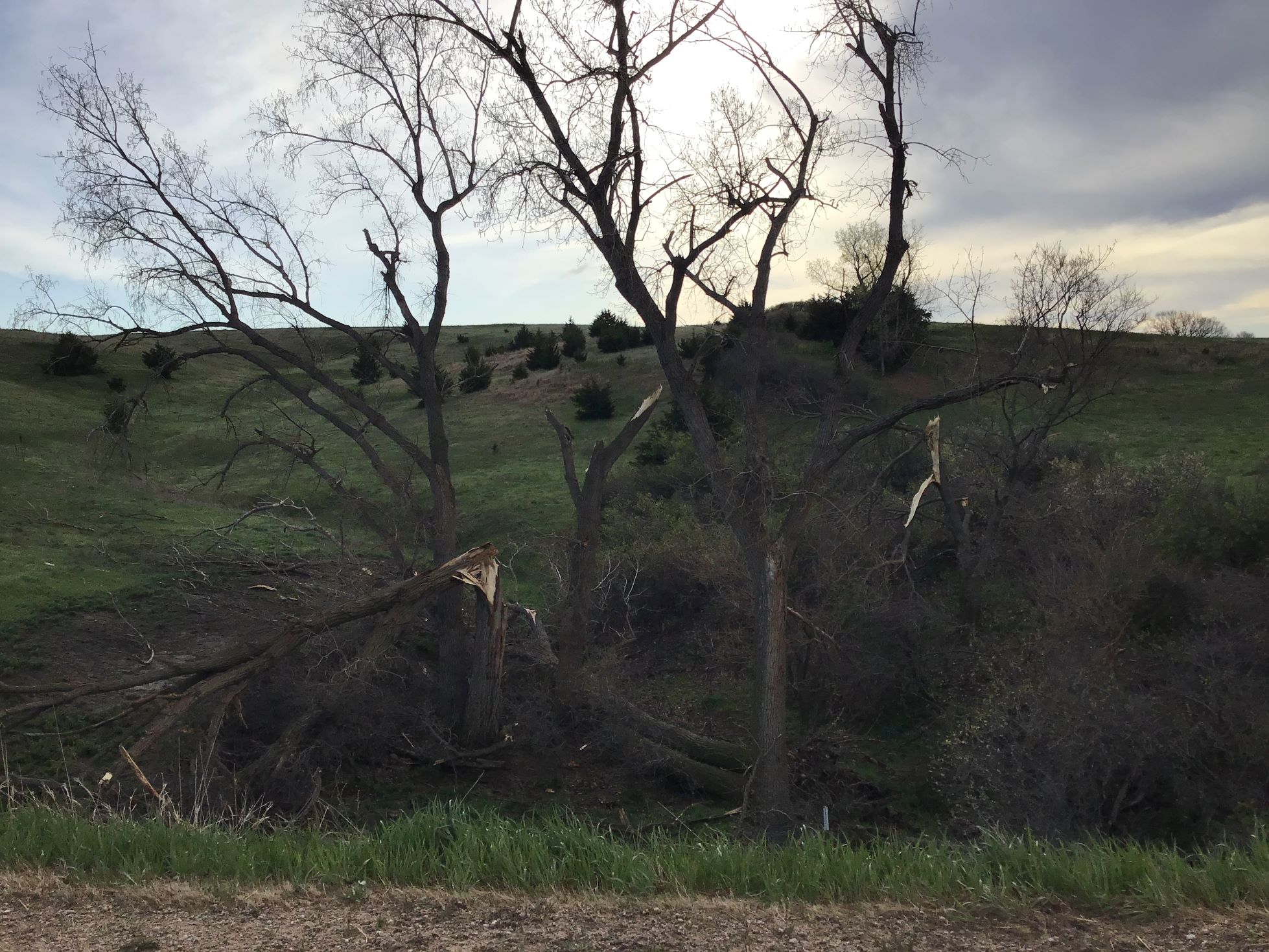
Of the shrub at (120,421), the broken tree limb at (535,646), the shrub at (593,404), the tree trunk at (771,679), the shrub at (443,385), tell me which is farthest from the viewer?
the shrub at (593,404)

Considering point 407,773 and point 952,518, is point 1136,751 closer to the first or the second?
point 952,518

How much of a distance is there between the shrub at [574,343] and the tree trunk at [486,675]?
1507 inches

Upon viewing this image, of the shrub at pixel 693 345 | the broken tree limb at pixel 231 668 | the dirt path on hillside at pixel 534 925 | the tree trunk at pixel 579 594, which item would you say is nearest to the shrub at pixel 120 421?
the broken tree limb at pixel 231 668

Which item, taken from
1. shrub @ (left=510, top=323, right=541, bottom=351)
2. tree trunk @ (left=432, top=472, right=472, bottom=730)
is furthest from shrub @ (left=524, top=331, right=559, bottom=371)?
tree trunk @ (left=432, top=472, right=472, bottom=730)

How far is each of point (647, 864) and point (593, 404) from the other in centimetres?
3650

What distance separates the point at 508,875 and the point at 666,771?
10.9 meters

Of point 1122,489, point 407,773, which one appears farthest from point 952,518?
point 407,773

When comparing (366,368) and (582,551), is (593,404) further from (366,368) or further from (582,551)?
(582,551)

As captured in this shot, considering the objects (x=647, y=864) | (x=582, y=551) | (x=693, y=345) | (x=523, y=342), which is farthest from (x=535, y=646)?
(x=523, y=342)

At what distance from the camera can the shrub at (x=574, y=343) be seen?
174 ft

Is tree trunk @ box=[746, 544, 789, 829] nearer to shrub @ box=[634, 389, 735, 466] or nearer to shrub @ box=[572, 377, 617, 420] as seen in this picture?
shrub @ box=[634, 389, 735, 466]

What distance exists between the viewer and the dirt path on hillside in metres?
3.27

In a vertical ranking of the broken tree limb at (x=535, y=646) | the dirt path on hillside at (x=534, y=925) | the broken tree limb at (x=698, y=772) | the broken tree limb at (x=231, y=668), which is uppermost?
the dirt path on hillside at (x=534, y=925)

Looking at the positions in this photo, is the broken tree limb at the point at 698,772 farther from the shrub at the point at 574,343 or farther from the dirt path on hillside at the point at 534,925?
the shrub at the point at 574,343
